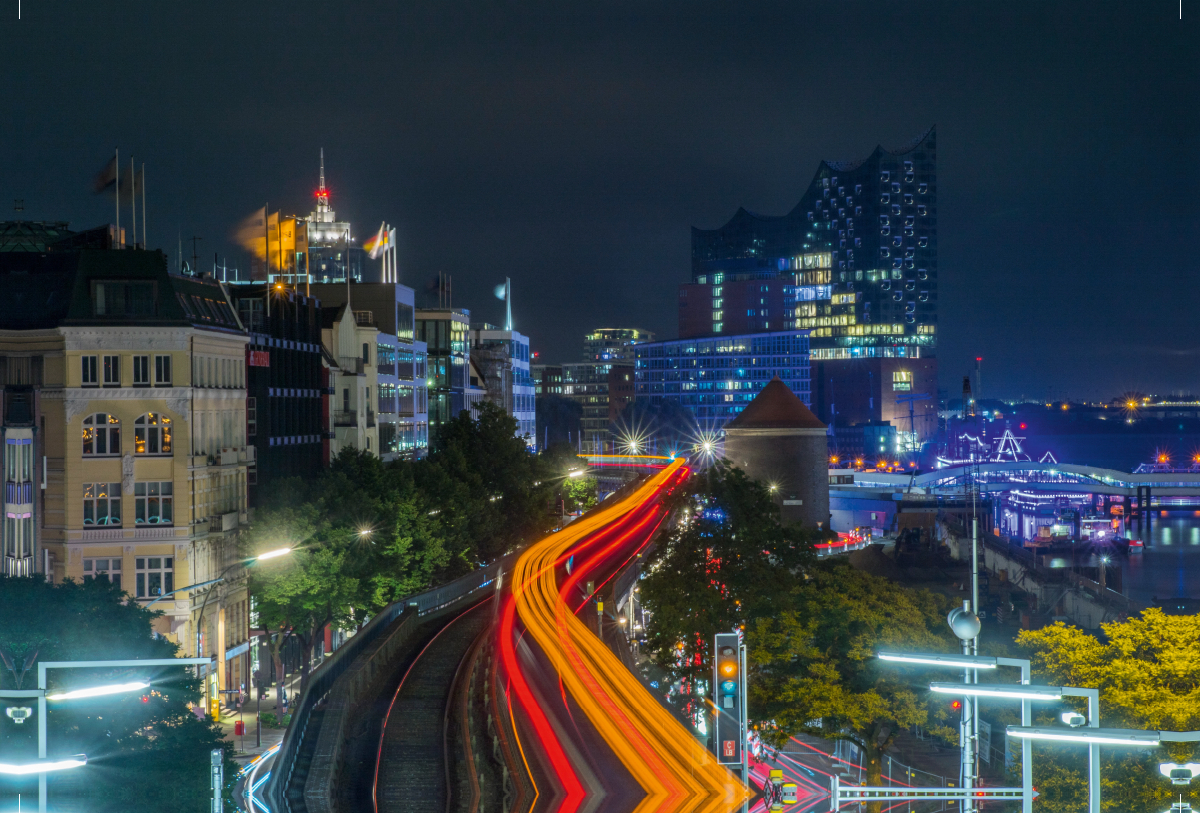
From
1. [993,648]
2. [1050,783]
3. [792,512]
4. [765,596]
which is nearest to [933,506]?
[792,512]

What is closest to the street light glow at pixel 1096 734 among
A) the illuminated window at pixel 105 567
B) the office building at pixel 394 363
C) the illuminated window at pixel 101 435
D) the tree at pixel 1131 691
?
the tree at pixel 1131 691

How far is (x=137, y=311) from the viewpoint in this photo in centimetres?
5659

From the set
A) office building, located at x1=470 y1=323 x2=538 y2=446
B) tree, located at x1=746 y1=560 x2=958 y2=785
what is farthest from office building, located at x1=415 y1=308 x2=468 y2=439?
tree, located at x1=746 y1=560 x2=958 y2=785

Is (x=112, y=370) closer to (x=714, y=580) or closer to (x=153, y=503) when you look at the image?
(x=153, y=503)

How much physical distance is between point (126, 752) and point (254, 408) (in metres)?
36.5

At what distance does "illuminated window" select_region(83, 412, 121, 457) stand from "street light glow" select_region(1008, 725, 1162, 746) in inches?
1782

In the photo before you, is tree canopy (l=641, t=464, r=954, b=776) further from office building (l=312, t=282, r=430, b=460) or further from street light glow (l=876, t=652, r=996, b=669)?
office building (l=312, t=282, r=430, b=460)

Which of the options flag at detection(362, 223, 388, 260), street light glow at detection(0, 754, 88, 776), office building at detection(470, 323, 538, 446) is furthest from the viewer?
office building at detection(470, 323, 538, 446)

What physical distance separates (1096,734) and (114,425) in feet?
155

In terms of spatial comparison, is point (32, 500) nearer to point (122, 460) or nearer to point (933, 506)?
point (122, 460)

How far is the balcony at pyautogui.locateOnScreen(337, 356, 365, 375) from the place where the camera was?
85.6m

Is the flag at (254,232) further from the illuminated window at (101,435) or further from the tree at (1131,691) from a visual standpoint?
the tree at (1131,691)

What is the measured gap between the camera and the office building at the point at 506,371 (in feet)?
507

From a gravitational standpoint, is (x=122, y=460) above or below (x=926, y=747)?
above
